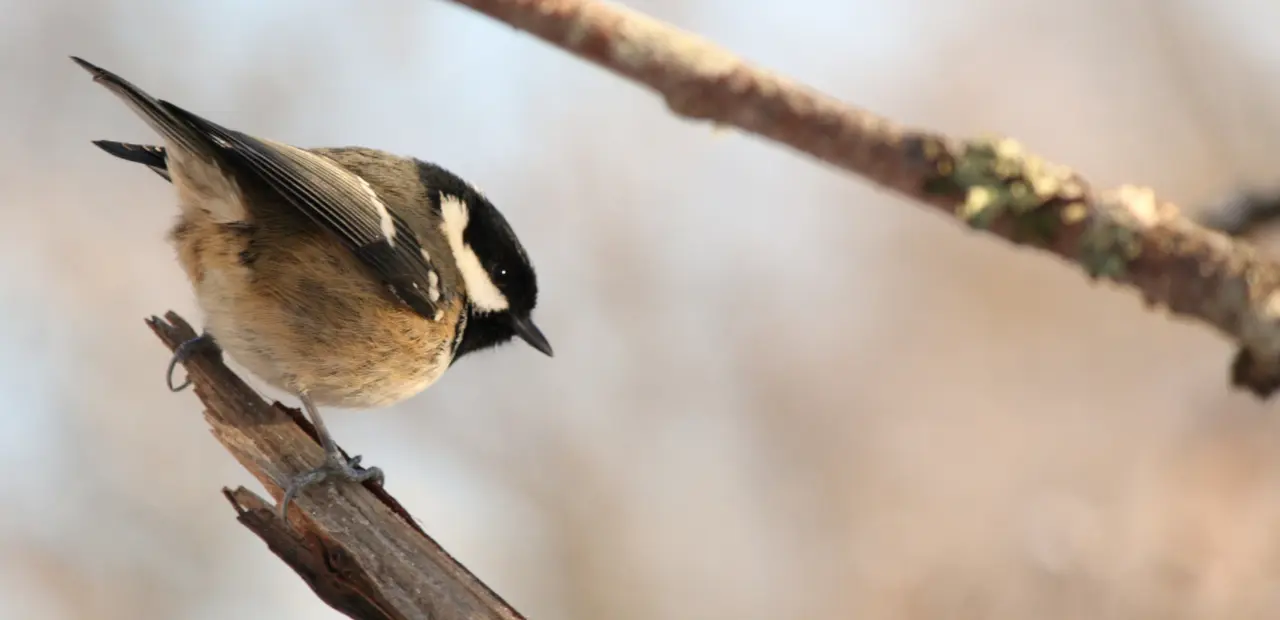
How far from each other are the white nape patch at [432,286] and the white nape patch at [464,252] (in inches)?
4.1

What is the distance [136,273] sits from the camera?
3.13 meters

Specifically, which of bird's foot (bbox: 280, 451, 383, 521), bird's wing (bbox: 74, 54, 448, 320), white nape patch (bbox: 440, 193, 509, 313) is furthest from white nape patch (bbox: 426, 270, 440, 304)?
bird's foot (bbox: 280, 451, 383, 521)

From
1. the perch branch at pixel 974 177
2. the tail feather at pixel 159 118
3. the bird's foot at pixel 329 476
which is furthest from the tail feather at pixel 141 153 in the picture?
the perch branch at pixel 974 177

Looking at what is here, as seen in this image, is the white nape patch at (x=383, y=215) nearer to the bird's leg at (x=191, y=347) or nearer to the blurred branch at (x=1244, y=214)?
the bird's leg at (x=191, y=347)

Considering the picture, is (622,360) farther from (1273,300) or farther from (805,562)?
(1273,300)

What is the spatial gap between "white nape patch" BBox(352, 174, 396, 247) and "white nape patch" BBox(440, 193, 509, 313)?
133 mm

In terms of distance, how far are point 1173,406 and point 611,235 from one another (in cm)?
180

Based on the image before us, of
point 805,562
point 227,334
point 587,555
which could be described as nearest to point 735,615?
point 805,562

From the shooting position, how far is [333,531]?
1609mm

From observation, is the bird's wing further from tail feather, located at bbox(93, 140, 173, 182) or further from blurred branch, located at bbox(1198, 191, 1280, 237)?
blurred branch, located at bbox(1198, 191, 1280, 237)

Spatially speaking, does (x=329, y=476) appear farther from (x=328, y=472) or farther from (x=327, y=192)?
(x=327, y=192)

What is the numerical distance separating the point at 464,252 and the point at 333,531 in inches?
26.5

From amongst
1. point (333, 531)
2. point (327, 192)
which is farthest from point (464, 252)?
point (333, 531)

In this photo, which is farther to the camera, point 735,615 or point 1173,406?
point 735,615
